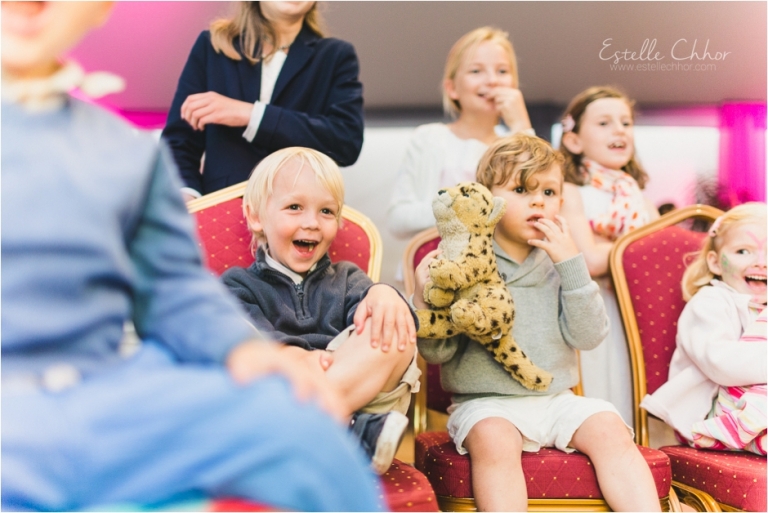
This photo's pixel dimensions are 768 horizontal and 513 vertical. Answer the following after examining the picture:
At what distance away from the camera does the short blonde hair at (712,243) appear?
66.2 inches

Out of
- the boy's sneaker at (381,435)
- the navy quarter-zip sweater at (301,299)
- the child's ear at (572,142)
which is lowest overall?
the boy's sneaker at (381,435)

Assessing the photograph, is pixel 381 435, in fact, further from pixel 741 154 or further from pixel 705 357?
pixel 741 154

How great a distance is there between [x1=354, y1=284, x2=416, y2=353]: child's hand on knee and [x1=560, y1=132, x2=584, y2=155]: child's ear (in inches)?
50.6

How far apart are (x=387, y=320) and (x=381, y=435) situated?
0.19 m

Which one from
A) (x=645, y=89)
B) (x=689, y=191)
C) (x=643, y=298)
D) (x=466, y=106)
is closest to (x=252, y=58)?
(x=466, y=106)

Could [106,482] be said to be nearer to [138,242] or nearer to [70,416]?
[70,416]

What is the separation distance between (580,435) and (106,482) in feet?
3.22

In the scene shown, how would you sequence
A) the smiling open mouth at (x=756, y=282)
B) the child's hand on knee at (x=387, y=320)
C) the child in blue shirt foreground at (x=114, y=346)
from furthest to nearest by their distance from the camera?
the smiling open mouth at (x=756, y=282) → the child's hand on knee at (x=387, y=320) → the child in blue shirt foreground at (x=114, y=346)

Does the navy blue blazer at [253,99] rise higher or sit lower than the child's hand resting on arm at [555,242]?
higher

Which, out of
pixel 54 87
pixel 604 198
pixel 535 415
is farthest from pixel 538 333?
pixel 54 87

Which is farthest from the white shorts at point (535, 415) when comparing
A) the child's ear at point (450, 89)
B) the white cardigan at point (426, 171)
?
the child's ear at point (450, 89)

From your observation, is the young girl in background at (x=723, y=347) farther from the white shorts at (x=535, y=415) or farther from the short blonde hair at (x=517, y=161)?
the short blonde hair at (x=517, y=161)

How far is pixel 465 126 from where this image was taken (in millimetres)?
2193

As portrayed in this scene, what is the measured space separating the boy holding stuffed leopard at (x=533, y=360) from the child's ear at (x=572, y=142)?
2.34 ft
